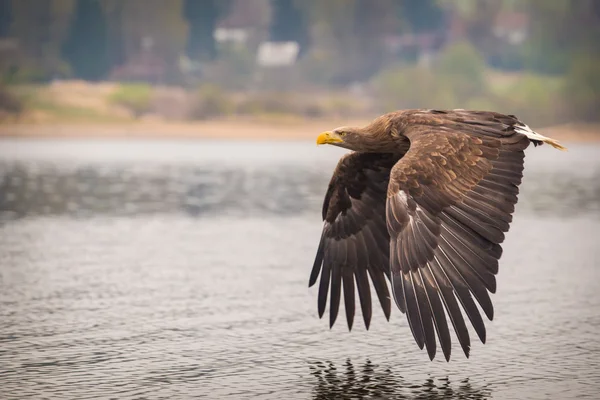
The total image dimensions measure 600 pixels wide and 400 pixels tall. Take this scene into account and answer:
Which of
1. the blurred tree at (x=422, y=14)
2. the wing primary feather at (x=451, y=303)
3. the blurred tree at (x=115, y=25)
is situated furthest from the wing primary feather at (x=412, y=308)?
the blurred tree at (x=422, y=14)

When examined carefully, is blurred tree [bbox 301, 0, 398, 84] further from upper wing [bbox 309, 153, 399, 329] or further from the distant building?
upper wing [bbox 309, 153, 399, 329]

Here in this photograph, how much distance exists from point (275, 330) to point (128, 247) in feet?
23.2

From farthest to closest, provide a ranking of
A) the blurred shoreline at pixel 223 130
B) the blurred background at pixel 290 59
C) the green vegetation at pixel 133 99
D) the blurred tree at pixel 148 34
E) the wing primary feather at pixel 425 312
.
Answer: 1. the blurred tree at pixel 148 34
2. the blurred background at pixel 290 59
3. the green vegetation at pixel 133 99
4. the blurred shoreline at pixel 223 130
5. the wing primary feather at pixel 425 312

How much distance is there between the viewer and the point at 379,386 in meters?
8.90

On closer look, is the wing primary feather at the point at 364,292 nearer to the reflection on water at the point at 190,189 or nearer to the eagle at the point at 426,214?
the eagle at the point at 426,214

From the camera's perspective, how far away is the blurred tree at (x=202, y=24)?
8881 cm

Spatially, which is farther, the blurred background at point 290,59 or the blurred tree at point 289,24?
the blurred tree at point 289,24

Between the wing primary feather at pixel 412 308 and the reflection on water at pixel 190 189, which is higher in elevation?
the reflection on water at pixel 190 189

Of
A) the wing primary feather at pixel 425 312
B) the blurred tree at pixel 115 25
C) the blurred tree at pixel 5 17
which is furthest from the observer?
the blurred tree at pixel 115 25

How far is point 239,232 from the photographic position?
1984 centimetres

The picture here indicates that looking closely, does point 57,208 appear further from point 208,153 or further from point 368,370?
point 208,153

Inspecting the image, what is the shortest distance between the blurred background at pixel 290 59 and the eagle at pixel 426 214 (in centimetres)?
5831

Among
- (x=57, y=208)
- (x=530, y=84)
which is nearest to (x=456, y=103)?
(x=530, y=84)

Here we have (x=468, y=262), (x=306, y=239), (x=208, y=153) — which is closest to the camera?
(x=468, y=262)
